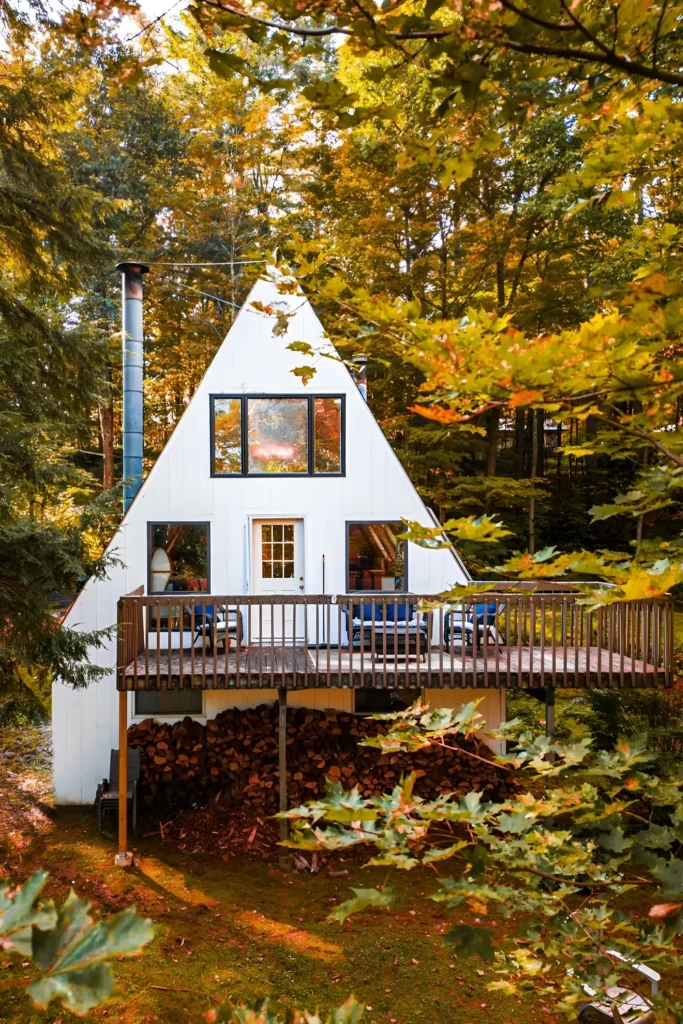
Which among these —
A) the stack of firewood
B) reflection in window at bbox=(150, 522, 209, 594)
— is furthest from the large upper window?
the stack of firewood

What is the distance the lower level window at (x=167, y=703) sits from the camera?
8719 mm

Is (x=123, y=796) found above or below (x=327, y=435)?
below

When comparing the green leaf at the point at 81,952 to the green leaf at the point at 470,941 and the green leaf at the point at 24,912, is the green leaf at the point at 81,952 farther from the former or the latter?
the green leaf at the point at 470,941

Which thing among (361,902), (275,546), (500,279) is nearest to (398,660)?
(275,546)

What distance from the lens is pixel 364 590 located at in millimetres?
9008

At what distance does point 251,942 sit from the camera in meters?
5.80

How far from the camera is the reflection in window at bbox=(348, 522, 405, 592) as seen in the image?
8.99 m

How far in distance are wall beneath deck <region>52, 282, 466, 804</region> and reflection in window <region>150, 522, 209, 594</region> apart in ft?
0.38

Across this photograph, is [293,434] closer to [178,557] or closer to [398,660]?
[178,557]

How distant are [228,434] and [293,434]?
0.93m

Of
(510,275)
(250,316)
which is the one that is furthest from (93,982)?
(510,275)

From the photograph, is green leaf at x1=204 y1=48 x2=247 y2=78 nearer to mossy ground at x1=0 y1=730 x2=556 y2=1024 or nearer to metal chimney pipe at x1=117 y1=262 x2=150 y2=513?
mossy ground at x1=0 y1=730 x2=556 y2=1024

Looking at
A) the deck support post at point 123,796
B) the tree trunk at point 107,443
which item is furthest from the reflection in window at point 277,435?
the tree trunk at point 107,443

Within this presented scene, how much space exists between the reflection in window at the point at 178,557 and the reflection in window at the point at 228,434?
93 cm
